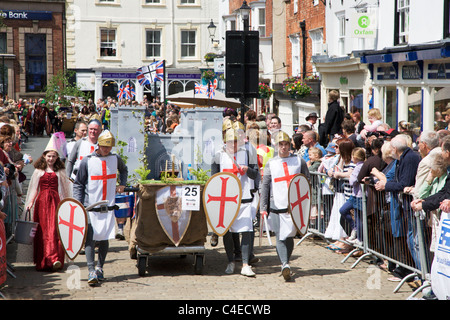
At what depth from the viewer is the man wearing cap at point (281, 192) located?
8.30 metres

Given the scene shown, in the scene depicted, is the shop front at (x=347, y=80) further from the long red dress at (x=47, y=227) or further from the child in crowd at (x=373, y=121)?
the long red dress at (x=47, y=227)

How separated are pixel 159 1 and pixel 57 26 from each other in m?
7.14

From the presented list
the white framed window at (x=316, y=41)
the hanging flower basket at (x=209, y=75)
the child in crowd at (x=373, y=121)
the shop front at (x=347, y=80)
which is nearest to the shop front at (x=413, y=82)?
the shop front at (x=347, y=80)

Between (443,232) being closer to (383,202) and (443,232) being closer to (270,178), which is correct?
(383,202)

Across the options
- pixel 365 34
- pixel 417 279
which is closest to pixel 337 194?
pixel 417 279

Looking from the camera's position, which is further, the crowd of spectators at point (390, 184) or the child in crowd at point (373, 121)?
the child in crowd at point (373, 121)

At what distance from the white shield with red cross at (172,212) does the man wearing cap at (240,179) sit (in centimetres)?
65

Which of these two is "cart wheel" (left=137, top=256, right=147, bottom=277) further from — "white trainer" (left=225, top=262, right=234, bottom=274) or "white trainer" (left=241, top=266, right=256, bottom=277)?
"white trainer" (left=241, top=266, right=256, bottom=277)

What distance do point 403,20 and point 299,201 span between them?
40.1ft

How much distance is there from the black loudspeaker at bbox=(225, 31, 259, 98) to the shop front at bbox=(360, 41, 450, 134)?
15.3ft

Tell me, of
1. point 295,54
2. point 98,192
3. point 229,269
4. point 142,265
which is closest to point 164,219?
point 142,265

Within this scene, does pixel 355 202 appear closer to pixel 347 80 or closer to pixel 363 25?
pixel 363 25

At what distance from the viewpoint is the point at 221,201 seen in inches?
332

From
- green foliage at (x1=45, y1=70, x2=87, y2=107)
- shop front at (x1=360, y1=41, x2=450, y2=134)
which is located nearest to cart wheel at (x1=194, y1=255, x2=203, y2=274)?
shop front at (x1=360, y1=41, x2=450, y2=134)
